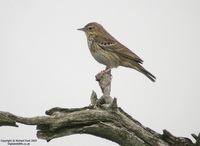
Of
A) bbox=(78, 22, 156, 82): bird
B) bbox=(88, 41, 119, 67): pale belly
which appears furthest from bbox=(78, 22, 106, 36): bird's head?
bbox=(88, 41, 119, 67): pale belly

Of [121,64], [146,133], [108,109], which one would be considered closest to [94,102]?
[108,109]

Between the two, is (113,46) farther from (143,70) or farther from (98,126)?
(98,126)

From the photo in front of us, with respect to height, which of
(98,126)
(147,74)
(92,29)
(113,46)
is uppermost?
(92,29)

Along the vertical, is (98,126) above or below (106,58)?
below

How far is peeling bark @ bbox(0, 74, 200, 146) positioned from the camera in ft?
18.8

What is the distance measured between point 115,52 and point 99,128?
198 inches

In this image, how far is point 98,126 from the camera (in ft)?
19.0

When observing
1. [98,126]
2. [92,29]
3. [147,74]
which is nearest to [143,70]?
[147,74]

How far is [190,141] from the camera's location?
5.82 meters

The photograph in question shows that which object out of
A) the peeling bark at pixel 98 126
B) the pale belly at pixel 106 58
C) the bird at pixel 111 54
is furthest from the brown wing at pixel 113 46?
the peeling bark at pixel 98 126

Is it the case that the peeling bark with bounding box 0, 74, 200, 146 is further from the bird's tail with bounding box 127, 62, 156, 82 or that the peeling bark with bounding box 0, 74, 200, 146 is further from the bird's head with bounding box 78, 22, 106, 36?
the bird's head with bounding box 78, 22, 106, 36

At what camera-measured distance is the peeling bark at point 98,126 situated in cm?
572

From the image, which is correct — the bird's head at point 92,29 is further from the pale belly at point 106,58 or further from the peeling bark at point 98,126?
the peeling bark at point 98,126

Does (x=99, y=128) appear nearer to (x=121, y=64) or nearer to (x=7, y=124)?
(x=7, y=124)
